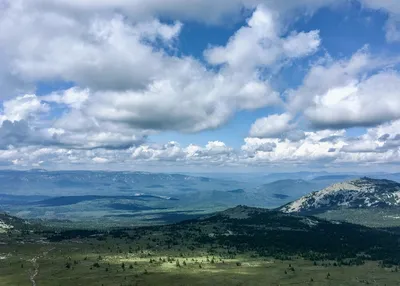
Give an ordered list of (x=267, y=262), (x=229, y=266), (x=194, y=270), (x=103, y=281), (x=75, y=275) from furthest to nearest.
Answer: (x=267, y=262)
(x=229, y=266)
(x=194, y=270)
(x=75, y=275)
(x=103, y=281)

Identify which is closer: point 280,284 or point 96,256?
point 280,284

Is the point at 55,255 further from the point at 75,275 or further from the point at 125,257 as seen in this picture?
the point at 75,275

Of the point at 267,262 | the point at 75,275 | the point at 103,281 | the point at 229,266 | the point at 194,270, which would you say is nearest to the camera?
the point at 103,281

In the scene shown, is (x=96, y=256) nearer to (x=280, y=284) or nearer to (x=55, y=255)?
(x=55, y=255)

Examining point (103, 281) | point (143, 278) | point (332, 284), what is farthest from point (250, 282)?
point (103, 281)

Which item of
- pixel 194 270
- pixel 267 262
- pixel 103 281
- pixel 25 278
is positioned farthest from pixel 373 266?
pixel 25 278

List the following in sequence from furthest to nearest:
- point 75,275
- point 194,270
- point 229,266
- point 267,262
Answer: point 267,262, point 229,266, point 194,270, point 75,275

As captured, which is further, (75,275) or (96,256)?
(96,256)

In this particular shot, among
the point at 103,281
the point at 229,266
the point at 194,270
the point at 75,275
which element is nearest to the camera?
the point at 103,281
